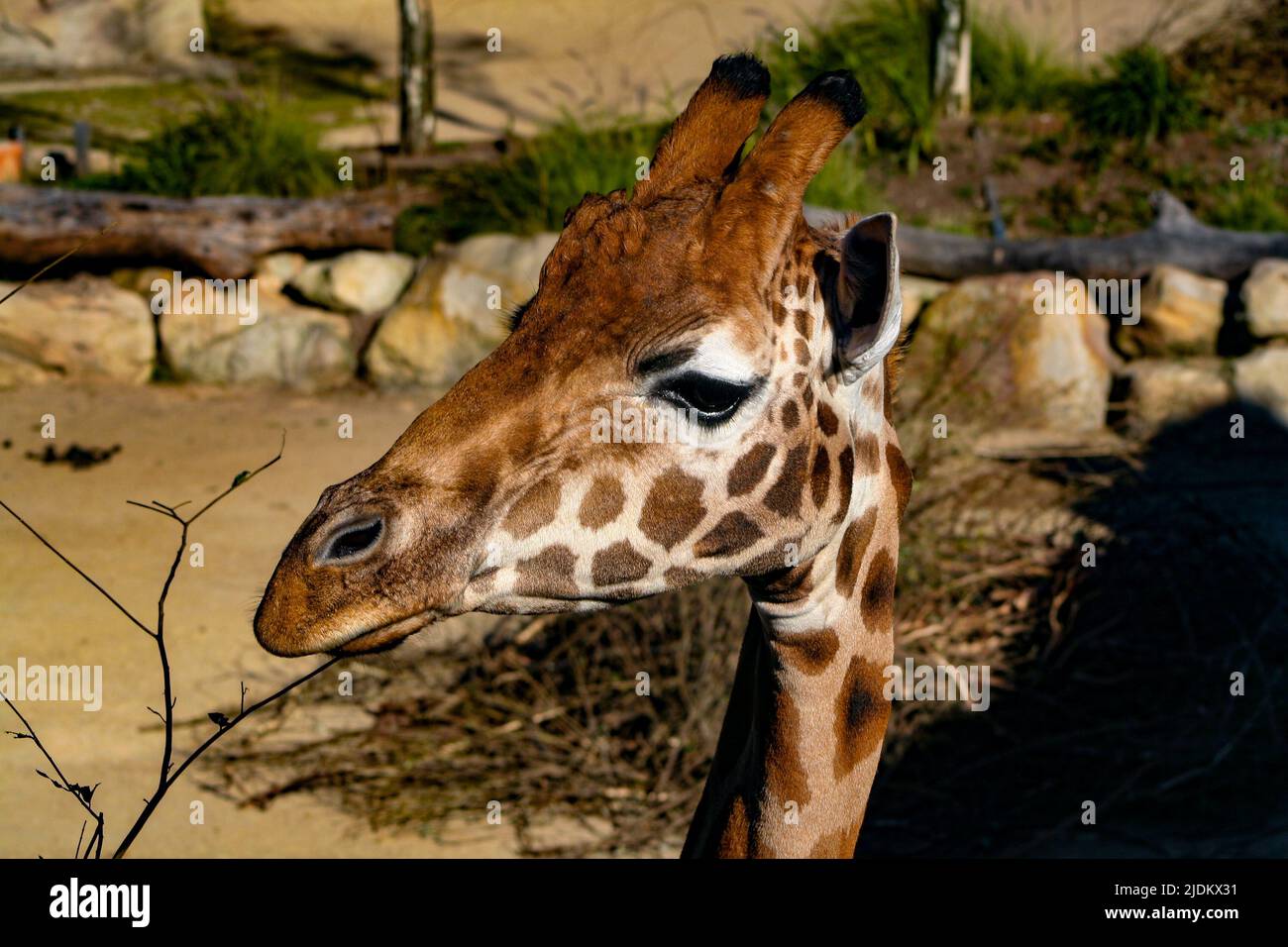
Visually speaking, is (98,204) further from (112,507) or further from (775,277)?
(775,277)

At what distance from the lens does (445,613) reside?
2.59m

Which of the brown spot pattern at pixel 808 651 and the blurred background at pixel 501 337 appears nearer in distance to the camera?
the brown spot pattern at pixel 808 651

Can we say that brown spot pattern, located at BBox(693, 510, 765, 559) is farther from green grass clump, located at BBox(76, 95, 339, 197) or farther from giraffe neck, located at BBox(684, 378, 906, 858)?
green grass clump, located at BBox(76, 95, 339, 197)

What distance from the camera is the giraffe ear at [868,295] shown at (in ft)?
8.59

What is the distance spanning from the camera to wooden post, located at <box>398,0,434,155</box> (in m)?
13.1

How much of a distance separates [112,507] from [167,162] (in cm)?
508

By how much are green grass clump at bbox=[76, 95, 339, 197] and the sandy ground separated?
2.25m

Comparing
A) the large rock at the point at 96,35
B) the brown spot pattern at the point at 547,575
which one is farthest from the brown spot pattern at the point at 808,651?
the large rock at the point at 96,35

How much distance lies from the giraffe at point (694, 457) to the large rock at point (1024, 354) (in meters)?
5.24

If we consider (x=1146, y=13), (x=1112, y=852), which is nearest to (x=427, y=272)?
(x=1112, y=852)

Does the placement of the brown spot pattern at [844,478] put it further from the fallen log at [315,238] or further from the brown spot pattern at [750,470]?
the fallen log at [315,238]

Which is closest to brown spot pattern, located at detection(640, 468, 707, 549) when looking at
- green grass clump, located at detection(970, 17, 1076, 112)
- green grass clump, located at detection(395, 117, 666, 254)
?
green grass clump, located at detection(395, 117, 666, 254)

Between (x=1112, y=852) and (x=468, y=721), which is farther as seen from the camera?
(x=468, y=721)

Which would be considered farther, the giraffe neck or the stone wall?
the stone wall
